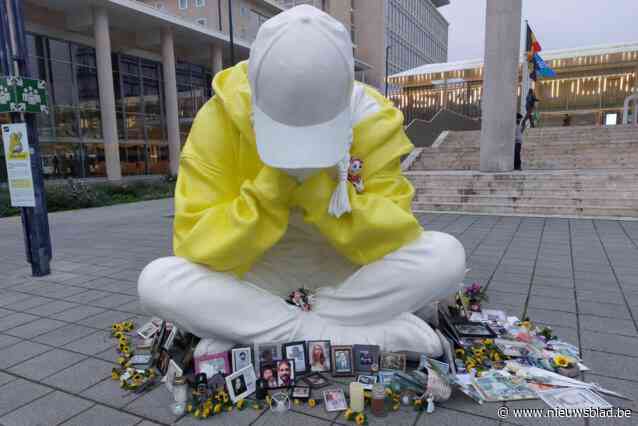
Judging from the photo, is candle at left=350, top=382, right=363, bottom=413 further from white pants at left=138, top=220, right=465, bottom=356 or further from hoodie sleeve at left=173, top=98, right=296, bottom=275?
hoodie sleeve at left=173, top=98, right=296, bottom=275

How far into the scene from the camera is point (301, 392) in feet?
7.31

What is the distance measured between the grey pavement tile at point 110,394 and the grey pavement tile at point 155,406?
0.18 feet

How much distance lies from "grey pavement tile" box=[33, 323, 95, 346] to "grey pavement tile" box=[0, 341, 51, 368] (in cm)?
7

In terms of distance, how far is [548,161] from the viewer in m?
12.8

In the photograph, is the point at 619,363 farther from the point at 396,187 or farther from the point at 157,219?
the point at 157,219

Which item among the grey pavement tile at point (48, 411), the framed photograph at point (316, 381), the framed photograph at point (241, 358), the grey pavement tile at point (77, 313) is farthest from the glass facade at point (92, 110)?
the framed photograph at point (316, 381)

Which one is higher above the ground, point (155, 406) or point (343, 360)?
point (343, 360)

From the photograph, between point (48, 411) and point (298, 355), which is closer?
point (48, 411)

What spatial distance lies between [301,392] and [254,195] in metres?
1.07

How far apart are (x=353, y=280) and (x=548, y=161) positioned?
495 inches

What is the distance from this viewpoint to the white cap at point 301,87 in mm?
1805

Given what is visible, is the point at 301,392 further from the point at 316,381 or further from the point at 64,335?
the point at 64,335

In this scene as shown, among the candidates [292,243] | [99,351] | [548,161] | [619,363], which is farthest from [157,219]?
[548,161]

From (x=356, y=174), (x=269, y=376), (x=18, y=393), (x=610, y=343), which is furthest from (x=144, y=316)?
(x=610, y=343)
